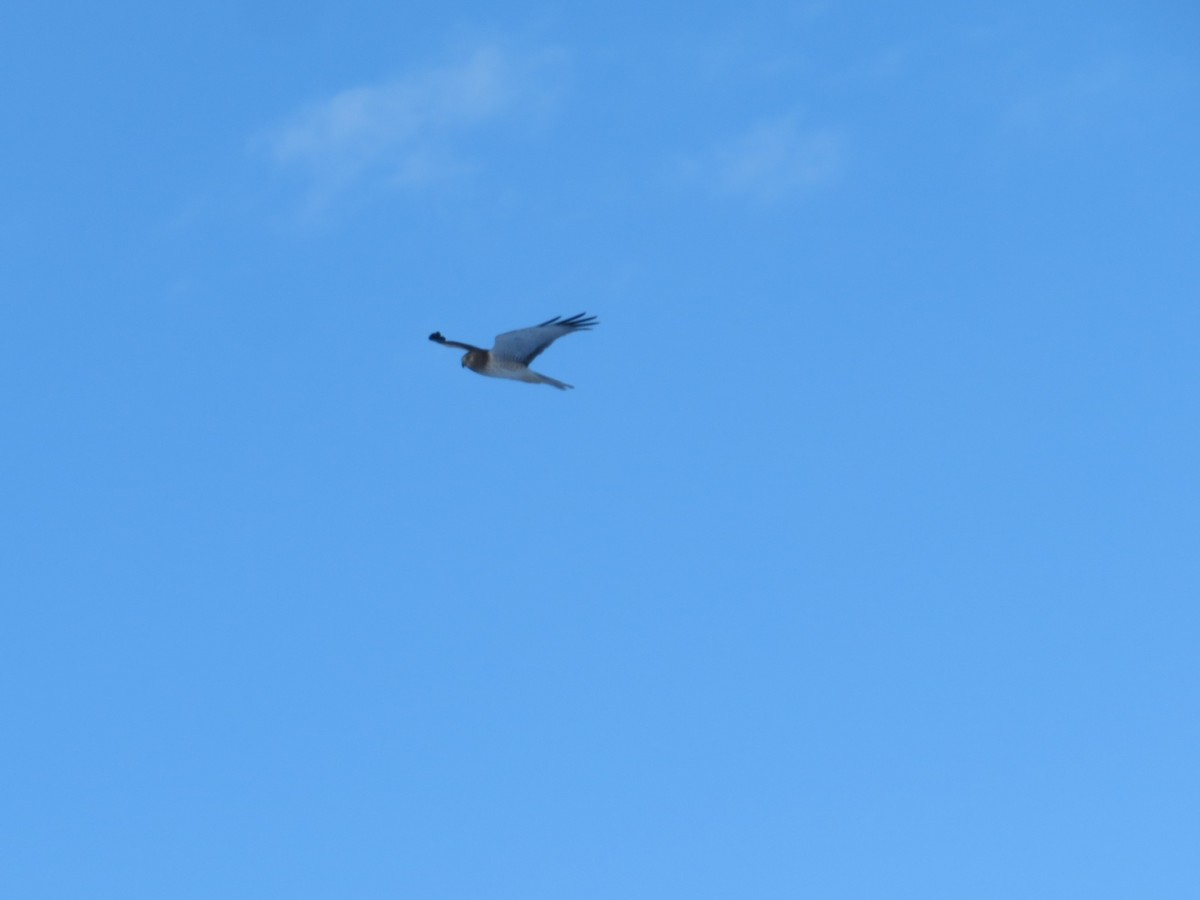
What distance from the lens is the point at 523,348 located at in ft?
119

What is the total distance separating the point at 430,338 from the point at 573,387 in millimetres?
3931

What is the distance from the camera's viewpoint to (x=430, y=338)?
37.3 metres

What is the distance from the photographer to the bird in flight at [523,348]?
119ft

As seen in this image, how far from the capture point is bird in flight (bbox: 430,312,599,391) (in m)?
36.1

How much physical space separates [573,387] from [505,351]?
192 cm

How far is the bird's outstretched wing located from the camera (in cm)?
3616

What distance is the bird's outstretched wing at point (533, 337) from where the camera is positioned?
3616cm

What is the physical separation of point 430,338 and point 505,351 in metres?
2.04

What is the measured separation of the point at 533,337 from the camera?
119 ft

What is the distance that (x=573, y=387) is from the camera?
3528cm

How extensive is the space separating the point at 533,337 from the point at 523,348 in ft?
1.04
